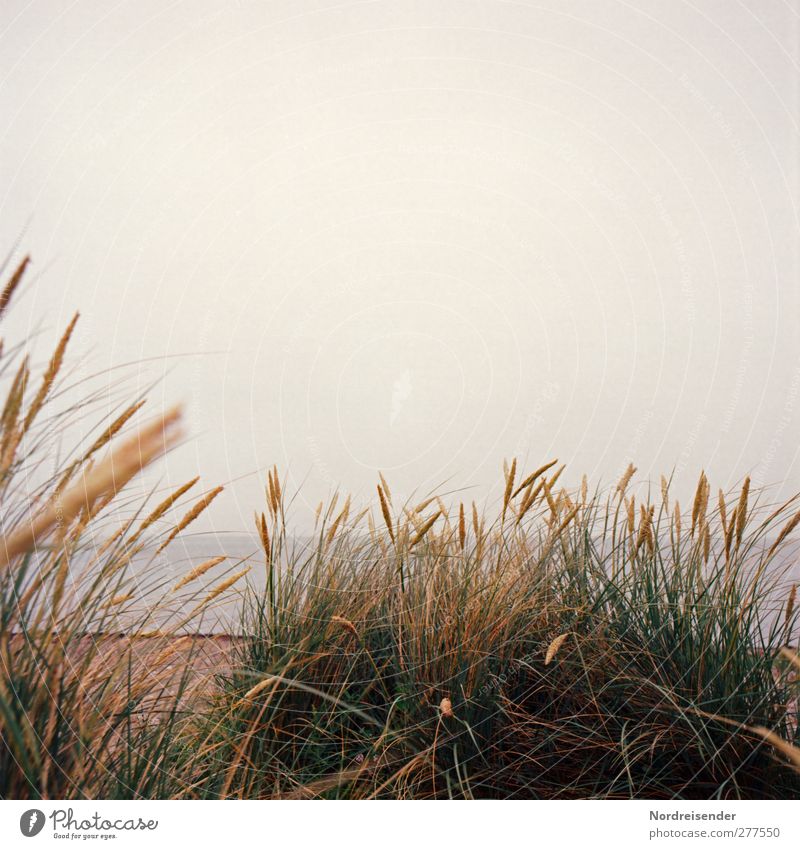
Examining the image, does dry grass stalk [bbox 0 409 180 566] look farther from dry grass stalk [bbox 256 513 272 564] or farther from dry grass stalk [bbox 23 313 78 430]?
dry grass stalk [bbox 256 513 272 564]

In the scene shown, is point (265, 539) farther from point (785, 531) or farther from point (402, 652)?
point (785, 531)

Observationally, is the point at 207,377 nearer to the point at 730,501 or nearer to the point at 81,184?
the point at 81,184

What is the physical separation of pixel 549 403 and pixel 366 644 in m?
0.82

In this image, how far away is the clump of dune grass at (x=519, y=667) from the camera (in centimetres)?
160

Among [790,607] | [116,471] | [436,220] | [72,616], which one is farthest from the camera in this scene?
[436,220]

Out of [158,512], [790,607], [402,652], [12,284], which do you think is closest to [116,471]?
[158,512]

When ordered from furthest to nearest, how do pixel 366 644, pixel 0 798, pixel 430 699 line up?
1. pixel 366 644
2. pixel 430 699
3. pixel 0 798

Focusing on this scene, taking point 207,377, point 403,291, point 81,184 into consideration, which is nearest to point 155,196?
point 81,184

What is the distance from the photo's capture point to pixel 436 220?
2.14 m

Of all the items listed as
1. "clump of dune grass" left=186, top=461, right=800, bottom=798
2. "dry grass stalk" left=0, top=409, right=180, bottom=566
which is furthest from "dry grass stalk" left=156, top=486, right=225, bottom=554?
"clump of dune grass" left=186, top=461, right=800, bottom=798

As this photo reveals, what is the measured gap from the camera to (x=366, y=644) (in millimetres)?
1815

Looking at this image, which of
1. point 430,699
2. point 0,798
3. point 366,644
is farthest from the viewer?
point 366,644
